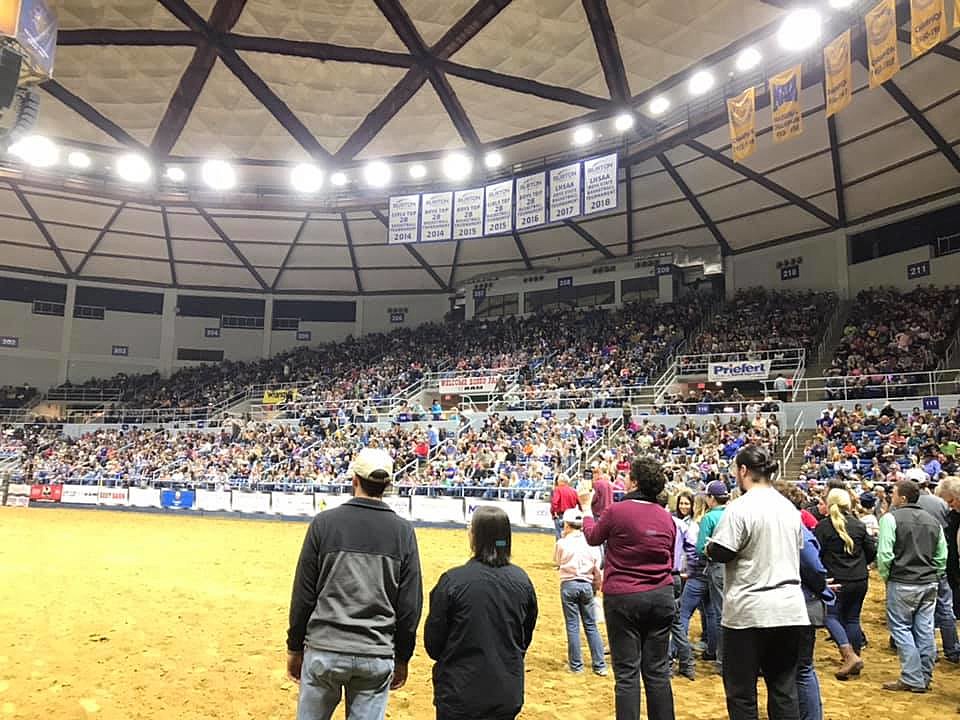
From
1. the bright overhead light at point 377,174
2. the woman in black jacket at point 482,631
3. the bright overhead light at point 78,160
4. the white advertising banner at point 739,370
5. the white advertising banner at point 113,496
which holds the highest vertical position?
the bright overhead light at point 78,160

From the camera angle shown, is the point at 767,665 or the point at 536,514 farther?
the point at 536,514

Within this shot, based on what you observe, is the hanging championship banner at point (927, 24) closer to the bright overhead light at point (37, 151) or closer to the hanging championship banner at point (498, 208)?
the hanging championship banner at point (498, 208)

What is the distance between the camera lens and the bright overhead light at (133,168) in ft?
92.5

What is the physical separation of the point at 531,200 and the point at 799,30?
953 cm

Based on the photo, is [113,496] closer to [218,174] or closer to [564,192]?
[218,174]

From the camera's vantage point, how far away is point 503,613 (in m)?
3.45

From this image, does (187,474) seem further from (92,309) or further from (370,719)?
(370,719)

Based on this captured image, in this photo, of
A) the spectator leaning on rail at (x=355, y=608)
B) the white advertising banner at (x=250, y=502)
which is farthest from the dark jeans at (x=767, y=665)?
the white advertising banner at (x=250, y=502)

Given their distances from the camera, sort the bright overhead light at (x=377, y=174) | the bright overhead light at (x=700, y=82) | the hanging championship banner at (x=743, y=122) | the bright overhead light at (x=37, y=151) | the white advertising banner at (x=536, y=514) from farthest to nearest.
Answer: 1. the bright overhead light at (x=377, y=174)
2. the bright overhead light at (x=37, y=151)
3. the bright overhead light at (x=700, y=82)
4. the white advertising banner at (x=536, y=514)
5. the hanging championship banner at (x=743, y=122)

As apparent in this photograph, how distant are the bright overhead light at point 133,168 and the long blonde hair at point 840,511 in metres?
28.8

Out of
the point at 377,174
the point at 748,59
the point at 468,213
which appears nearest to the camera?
the point at 748,59

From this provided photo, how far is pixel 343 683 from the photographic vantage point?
136 inches

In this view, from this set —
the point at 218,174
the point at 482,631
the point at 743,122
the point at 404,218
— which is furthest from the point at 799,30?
the point at 218,174

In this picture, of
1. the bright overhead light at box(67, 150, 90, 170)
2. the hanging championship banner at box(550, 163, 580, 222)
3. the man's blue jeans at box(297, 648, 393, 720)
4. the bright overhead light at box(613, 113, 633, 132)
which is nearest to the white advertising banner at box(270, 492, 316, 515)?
the hanging championship banner at box(550, 163, 580, 222)
